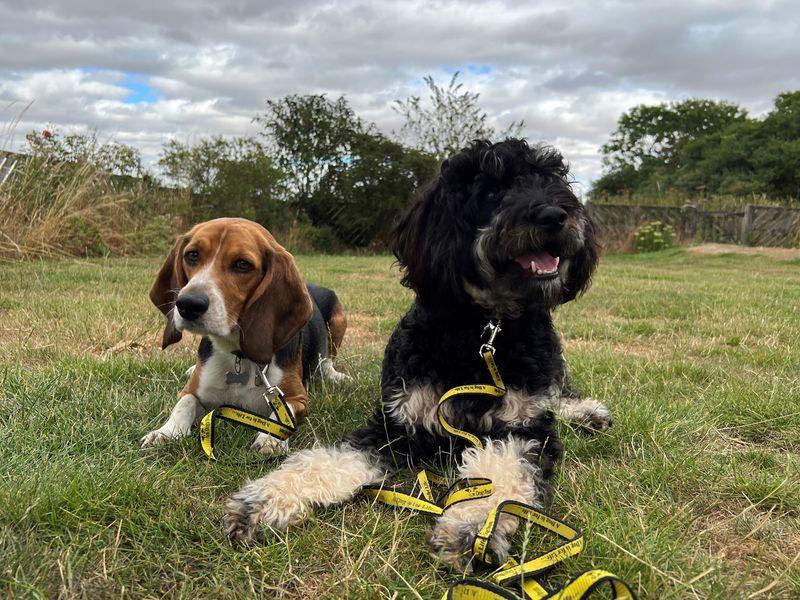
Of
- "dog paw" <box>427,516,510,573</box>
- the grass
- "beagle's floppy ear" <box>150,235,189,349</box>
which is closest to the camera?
the grass

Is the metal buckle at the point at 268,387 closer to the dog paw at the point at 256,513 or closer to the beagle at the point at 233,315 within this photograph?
the beagle at the point at 233,315

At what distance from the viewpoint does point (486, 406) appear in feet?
10.3

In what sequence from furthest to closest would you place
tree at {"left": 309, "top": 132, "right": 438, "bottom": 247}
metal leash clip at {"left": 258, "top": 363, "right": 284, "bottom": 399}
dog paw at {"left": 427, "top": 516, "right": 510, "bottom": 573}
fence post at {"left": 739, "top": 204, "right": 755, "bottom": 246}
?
fence post at {"left": 739, "top": 204, "right": 755, "bottom": 246} < tree at {"left": 309, "top": 132, "right": 438, "bottom": 247} < metal leash clip at {"left": 258, "top": 363, "right": 284, "bottom": 399} < dog paw at {"left": 427, "top": 516, "right": 510, "bottom": 573}

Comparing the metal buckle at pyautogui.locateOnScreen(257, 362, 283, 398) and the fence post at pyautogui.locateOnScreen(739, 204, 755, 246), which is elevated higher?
the fence post at pyautogui.locateOnScreen(739, 204, 755, 246)

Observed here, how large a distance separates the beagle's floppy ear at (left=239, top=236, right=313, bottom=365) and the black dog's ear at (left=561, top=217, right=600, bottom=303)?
5.15 feet

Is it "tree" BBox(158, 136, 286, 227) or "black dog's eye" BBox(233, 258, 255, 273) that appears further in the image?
"tree" BBox(158, 136, 286, 227)

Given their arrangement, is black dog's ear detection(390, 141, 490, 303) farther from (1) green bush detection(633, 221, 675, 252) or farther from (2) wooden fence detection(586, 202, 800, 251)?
(1) green bush detection(633, 221, 675, 252)

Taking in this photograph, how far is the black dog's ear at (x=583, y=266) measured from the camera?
134 inches

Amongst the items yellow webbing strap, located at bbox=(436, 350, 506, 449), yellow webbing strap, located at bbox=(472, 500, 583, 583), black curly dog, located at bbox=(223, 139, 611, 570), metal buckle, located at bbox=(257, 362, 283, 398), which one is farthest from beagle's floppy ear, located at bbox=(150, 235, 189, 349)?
yellow webbing strap, located at bbox=(472, 500, 583, 583)

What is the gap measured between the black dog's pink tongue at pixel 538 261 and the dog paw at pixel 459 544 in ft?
4.18

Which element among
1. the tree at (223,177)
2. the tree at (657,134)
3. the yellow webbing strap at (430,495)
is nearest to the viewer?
the yellow webbing strap at (430,495)

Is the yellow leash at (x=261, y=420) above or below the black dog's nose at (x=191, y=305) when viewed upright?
below

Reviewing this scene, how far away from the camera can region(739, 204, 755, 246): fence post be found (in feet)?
79.9

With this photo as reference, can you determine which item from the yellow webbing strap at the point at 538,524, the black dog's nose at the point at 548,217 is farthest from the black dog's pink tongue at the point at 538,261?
the yellow webbing strap at the point at 538,524
